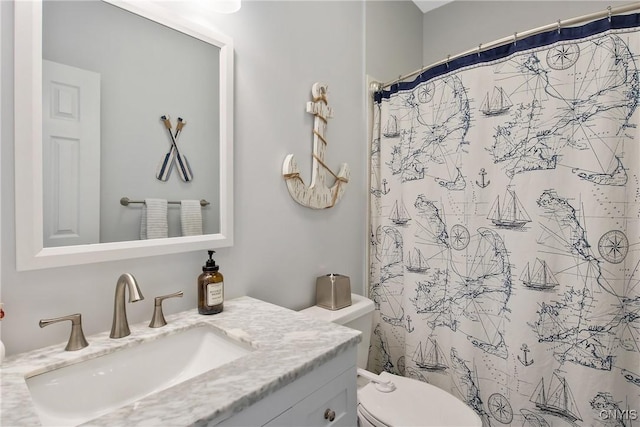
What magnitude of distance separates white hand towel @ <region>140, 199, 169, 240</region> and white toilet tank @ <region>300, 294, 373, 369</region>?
694 millimetres

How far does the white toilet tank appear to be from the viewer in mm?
1380

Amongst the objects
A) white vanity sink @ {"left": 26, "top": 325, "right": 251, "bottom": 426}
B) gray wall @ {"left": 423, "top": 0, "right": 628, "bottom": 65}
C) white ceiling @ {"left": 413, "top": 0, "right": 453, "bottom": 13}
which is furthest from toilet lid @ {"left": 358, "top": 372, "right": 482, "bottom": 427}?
white ceiling @ {"left": 413, "top": 0, "right": 453, "bottom": 13}

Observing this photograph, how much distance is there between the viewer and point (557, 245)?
125 cm

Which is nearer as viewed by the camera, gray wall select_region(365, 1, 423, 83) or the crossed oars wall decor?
the crossed oars wall decor

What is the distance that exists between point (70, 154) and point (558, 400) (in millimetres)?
1821

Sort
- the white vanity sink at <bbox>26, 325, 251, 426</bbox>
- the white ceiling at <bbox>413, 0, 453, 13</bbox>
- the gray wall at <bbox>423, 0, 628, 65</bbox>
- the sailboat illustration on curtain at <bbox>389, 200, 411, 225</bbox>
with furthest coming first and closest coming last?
the white ceiling at <bbox>413, 0, 453, 13</bbox>
the gray wall at <bbox>423, 0, 628, 65</bbox>
the sailboat illustration on curtain at <bbox>389, 200, 411, 225</bbox>
the white vanity sink at <bbox>26, 325, 251, 426</bbox>

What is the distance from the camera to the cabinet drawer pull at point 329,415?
31.8 inches

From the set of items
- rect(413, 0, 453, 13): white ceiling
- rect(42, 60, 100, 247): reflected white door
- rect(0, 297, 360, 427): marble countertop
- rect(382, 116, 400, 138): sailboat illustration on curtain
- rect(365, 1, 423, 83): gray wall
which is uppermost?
rect(413, 0, 453, 13): white ceiling

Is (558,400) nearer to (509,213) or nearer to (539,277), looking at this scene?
(539,277)

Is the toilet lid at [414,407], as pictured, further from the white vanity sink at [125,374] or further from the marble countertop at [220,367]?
the white vanity sink at [125,374]

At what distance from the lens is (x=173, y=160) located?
3.44 feet

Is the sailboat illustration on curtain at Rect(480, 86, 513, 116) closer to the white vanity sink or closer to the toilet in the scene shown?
the toilet

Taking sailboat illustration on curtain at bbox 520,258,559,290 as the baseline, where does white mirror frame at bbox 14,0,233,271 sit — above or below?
above

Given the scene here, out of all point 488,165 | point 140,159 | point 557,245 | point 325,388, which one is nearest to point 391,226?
point 488,165
